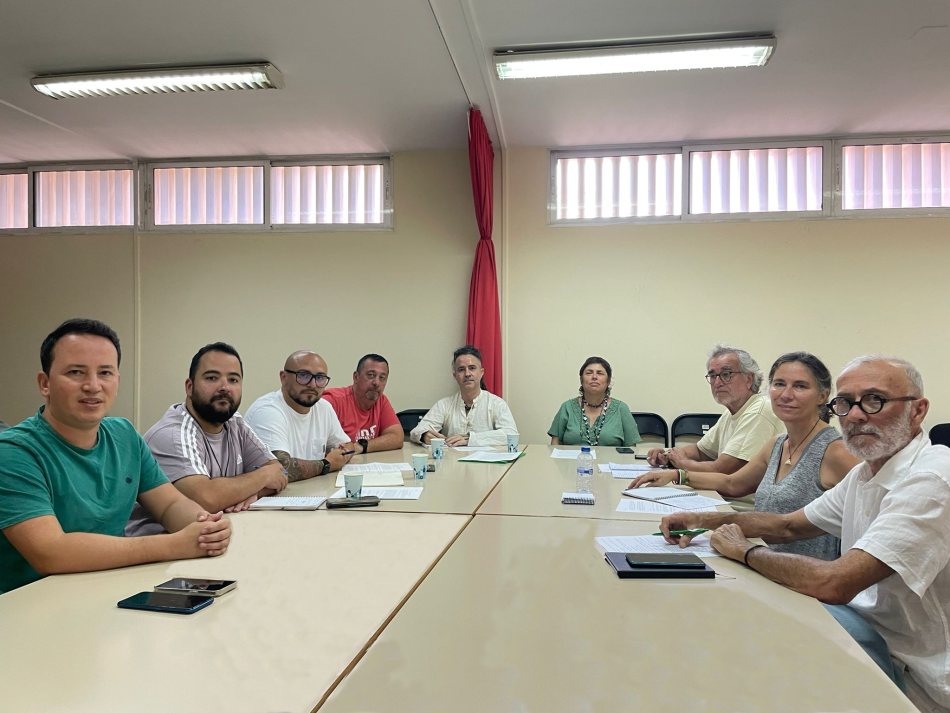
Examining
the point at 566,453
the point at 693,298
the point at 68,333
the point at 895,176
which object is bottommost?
the point at 566,453

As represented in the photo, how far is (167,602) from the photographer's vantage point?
1.40 m

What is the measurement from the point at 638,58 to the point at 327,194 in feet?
10.4

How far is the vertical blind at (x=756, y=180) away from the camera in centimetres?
530

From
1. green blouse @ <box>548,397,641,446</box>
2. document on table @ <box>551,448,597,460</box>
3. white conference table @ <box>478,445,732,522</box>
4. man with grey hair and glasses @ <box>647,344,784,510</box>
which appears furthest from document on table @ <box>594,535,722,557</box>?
green blouse @ <box>548,397,641,446</box>

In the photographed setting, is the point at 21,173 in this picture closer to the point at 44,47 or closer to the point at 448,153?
the point at 44,47

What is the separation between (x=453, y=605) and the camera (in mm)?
1427

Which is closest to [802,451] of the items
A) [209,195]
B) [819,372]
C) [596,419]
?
[819,372]

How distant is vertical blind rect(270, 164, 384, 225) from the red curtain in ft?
3.40

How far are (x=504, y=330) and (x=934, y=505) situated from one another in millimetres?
4200

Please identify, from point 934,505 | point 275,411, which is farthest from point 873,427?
point 275,411

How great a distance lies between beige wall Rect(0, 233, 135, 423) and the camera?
19.6 feet

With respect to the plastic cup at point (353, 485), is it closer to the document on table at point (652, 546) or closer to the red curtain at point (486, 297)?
the document on table at point (652, 546)

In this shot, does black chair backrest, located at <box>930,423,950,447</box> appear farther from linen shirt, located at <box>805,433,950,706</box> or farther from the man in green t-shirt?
the man in green t-shirt

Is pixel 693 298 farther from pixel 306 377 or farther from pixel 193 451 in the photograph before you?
pixel 193 451
